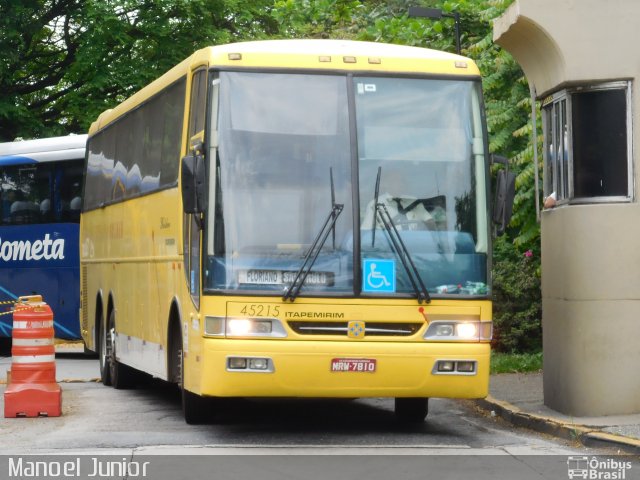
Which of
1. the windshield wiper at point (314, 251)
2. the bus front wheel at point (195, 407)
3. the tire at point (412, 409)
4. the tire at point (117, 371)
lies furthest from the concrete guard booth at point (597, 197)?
the tire at point (117, 371)

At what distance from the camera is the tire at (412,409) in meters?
14.0

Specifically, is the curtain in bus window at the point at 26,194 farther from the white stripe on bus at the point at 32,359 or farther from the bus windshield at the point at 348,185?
the bus windshield at the point at 348,185

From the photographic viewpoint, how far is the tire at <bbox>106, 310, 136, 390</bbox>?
1816 centimetres

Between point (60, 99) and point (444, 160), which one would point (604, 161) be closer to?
point (444, 160)

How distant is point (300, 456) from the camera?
1122 centimetres

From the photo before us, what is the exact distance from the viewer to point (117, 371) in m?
18.2

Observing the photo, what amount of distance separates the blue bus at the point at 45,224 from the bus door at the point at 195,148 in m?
12.0

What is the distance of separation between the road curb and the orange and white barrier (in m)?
4.60

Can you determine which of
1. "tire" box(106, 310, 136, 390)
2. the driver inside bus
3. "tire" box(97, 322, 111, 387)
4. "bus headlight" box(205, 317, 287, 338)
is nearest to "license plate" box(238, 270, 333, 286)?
"bus headlight" box(205, 317, 287, 338)

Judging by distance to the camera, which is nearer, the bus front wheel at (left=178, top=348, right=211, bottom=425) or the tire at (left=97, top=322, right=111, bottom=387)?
the bus front wheel at (left=178, top=348, right=211, bottom=425)

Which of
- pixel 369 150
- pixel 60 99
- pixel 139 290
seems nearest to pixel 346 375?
pixel 369 150

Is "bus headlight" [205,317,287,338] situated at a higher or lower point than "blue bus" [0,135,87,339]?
lower

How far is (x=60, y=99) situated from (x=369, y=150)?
1016 inches

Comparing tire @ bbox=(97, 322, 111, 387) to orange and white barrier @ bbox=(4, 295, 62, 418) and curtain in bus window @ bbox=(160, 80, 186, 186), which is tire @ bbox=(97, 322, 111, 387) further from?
→ curtain in bus window @ bbox=(160, 80, 186, 186)
